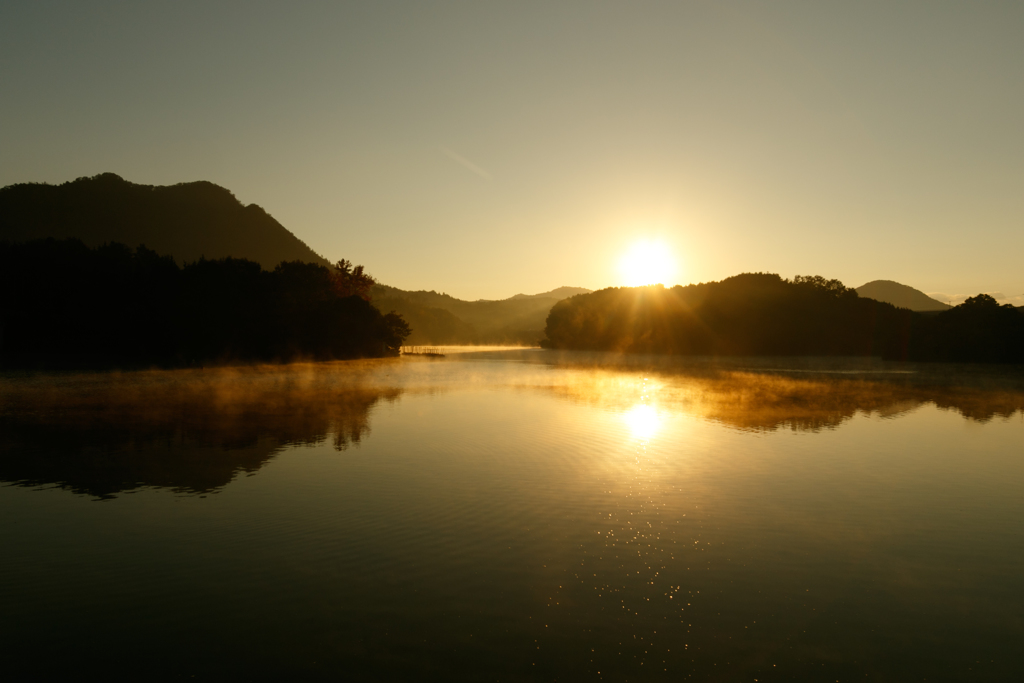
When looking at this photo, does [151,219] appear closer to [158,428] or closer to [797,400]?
[158,428]

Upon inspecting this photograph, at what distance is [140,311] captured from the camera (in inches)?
2478

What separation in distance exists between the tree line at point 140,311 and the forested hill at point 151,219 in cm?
6074

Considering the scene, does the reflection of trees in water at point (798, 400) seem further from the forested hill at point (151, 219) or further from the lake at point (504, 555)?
the forested hill at point (151, 219)

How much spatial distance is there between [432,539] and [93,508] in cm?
692

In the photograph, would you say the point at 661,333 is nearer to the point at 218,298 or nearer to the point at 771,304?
the point at 771,304

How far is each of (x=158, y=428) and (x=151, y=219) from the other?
16715 centimetres

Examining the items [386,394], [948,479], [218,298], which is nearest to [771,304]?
[218,298]

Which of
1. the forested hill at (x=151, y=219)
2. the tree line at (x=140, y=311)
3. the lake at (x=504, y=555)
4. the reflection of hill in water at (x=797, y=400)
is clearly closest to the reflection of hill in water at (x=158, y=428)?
the lake at (x=504, y=555)

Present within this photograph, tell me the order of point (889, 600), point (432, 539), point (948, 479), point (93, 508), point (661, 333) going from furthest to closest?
point (661, 333), point (948, 479), point (93, 508), point (432, 539), point (889, 600)

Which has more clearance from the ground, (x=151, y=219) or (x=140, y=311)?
(x=151, y=219)

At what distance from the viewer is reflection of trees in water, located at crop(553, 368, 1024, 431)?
1111 inches

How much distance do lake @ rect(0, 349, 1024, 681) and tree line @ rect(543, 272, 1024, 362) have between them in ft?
343

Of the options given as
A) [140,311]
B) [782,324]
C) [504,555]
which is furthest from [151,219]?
[504,555]

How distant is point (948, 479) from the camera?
1634 centimetres
